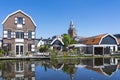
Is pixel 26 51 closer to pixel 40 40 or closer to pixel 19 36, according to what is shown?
pixel 19 36

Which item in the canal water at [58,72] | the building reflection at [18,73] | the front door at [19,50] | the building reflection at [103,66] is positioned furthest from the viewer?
the front door at [19,50]

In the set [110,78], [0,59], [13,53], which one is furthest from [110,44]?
[110,78]

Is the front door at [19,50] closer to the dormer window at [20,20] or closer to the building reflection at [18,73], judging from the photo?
the dormer window at [20,20]

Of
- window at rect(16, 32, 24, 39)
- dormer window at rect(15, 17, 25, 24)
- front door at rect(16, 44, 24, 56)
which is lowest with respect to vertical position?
front door at rect(16, 44, 24, 56)

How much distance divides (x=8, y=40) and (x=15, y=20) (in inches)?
156

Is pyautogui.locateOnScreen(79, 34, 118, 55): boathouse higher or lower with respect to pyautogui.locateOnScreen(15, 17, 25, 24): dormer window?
lower

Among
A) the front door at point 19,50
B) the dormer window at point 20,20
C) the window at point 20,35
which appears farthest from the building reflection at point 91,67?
the dormer window at point 20,20

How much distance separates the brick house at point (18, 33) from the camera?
4822 centimetres

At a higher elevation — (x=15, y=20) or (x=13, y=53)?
(x=15, y=20)

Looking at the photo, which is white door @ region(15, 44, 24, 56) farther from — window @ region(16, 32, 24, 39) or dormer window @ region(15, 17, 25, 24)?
dormer window @ region(15, 17, 25, 24)

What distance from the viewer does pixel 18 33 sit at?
49188 millimetres

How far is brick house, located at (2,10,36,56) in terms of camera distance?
48.2m

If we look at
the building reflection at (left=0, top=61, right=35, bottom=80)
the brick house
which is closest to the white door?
the brick house

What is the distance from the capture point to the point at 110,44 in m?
59.1
